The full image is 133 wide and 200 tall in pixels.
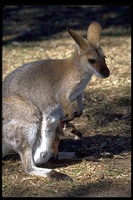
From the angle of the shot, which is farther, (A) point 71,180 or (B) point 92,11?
(B) point 92,11

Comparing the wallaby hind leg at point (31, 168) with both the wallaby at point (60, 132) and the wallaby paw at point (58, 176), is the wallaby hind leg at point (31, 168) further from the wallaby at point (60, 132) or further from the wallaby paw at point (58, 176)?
the wallaby at point (60, 132)

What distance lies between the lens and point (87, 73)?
5293 millimetres

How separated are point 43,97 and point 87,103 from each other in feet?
7.40

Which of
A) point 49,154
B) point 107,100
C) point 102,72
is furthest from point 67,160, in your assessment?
point 107,100

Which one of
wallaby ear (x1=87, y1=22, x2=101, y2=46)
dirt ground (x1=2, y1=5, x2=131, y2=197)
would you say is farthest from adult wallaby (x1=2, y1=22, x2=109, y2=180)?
dirt ground (x1=2, y1=5, x2=131, y2=197)

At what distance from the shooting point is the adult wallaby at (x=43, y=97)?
493cm

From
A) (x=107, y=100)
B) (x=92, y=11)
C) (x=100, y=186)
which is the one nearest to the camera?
(x=100, y=186)

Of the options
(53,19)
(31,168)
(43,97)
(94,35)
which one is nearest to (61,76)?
(43,97)

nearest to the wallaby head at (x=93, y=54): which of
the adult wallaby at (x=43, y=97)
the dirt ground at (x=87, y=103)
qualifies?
the adult wallaby at (x=43, y=97)

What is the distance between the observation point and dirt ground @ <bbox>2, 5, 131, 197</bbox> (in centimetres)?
Answer: 482

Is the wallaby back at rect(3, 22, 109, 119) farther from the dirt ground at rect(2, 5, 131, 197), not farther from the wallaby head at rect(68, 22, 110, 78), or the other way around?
the dirt ground at rect(2, 5, 131, 197)

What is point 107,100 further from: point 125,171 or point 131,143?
point 125,171

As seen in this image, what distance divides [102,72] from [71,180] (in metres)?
1.12

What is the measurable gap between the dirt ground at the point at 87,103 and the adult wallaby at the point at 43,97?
22 centimetres
